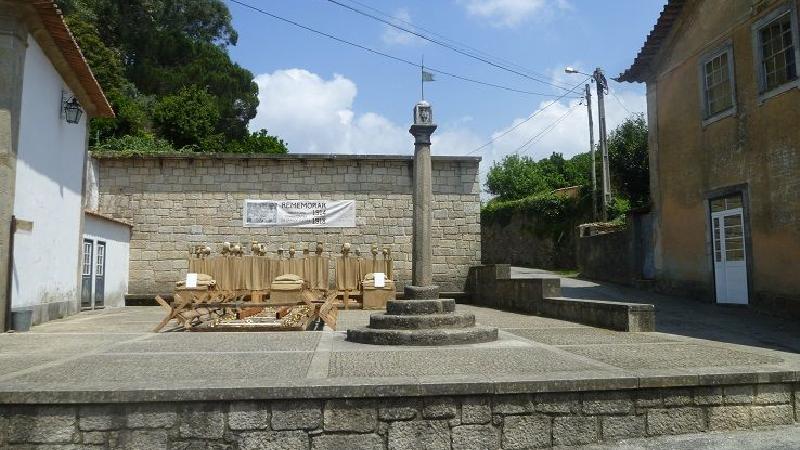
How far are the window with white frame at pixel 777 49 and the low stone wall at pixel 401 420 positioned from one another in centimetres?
844

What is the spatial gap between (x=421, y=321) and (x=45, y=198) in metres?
7.32

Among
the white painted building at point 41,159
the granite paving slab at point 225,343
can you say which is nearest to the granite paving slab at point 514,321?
the granite paving slab at point 225,343

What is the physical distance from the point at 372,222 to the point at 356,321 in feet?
15.8

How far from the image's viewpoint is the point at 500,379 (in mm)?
4793

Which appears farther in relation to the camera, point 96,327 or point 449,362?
point 96,327

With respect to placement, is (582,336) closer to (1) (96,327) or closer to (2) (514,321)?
(2) (514,321)

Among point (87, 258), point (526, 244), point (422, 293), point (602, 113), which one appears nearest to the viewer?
point (422, 293)

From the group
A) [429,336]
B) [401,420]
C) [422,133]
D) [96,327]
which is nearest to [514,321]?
[429,336]

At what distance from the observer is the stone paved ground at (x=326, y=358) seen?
5.03 metres

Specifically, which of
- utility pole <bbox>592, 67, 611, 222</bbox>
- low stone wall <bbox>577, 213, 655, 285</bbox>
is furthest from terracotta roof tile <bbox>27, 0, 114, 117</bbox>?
utility pole <bbox>592, 67, 611, 222</bbox>

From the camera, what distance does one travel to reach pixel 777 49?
1143cm

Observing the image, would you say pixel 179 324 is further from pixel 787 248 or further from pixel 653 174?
pixel 653 174

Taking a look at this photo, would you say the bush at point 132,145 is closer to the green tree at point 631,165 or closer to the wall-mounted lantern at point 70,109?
the wall-mounted lantern at point 70,109

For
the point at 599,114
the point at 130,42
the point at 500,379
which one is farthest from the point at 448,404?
the point at 130,42
